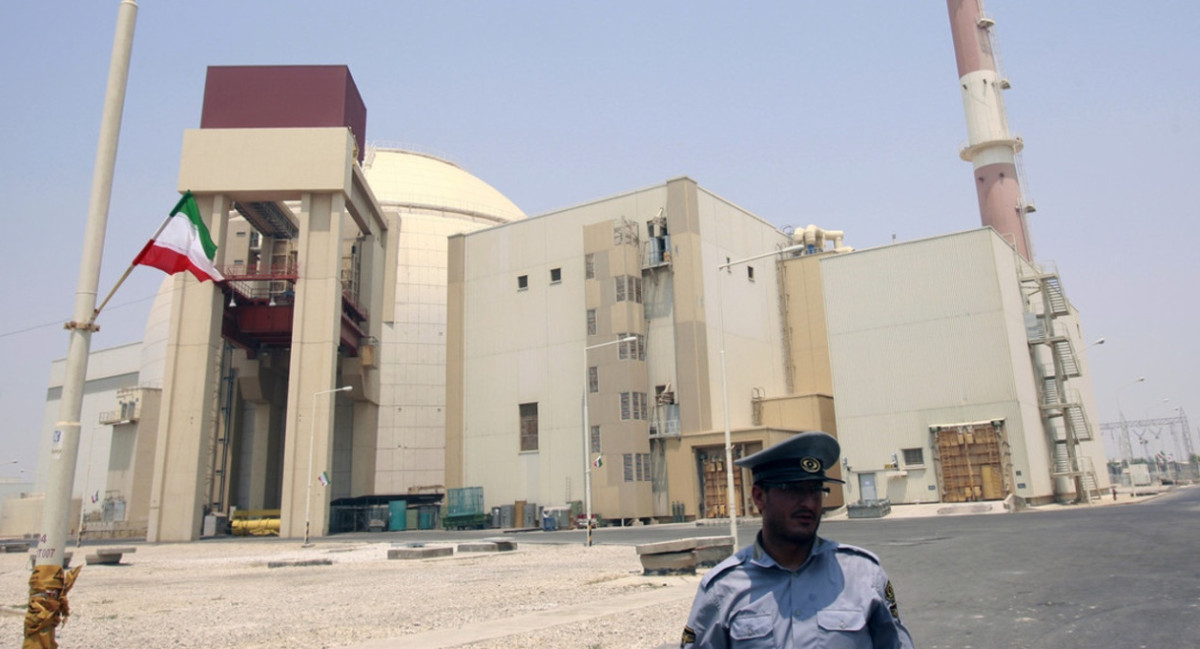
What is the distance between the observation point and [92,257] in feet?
28.4

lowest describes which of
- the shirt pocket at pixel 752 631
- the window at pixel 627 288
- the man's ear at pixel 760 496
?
the shirt pocket at pixel 752 631

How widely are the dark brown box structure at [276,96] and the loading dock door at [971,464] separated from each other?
136ft

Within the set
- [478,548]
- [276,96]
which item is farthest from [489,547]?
[276,96]

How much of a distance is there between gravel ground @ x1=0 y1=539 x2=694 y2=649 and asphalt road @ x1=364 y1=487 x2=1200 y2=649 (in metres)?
3.58

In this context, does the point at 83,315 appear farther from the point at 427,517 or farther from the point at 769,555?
the point at 427,517

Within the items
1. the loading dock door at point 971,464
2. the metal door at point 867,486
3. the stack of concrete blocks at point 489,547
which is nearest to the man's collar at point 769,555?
the stack of concrete blocks at point 489,547

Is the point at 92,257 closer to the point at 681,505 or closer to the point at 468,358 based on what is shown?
the point at 681,505

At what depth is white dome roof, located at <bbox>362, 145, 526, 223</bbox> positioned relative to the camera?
7281cm

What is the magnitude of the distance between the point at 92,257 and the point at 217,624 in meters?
6.54

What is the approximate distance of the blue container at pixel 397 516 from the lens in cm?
5472

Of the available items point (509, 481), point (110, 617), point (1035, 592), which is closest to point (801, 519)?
point (1035, 592)

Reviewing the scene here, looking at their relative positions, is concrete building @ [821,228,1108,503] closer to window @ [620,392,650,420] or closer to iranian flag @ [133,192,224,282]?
window @ [620,392,650,420]

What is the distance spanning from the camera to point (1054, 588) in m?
12.5

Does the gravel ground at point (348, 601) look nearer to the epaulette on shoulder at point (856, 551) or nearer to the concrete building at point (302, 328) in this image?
the epaulette on shoulder at point (856, 551)
